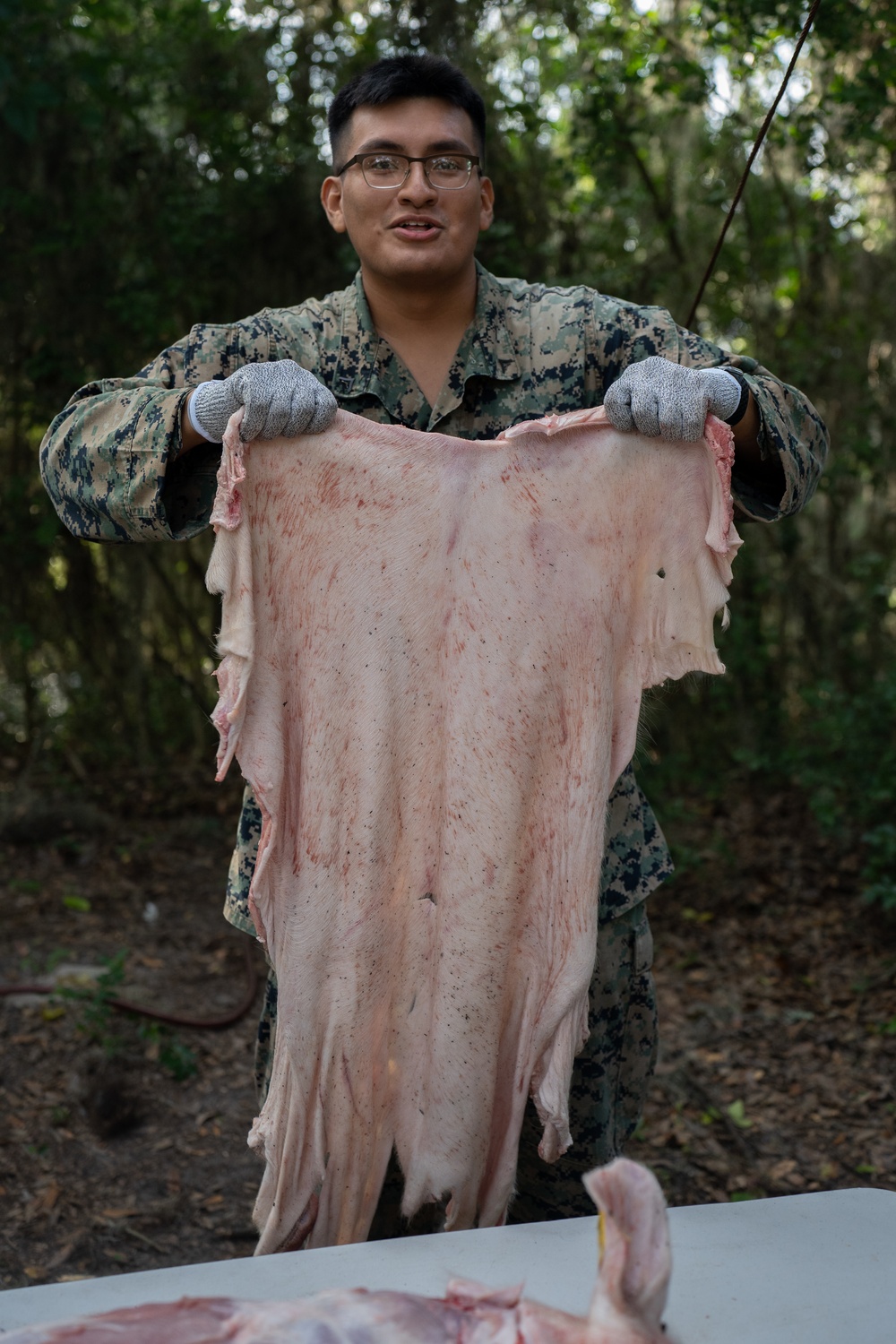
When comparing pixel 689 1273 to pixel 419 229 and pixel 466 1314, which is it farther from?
pixel 419 229

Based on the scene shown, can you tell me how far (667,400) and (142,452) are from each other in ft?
2.73

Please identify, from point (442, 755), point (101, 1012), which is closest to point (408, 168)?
point (442, 755)

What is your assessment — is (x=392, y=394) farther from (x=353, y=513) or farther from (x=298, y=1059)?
(x=298, y=1059)

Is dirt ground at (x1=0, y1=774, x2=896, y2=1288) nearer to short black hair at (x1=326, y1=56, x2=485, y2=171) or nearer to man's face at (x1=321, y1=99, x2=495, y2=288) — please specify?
man's face at (x1=321, y1=99, x2=495, y2=288)

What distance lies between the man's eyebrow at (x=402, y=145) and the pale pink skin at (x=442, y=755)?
0.60 meters

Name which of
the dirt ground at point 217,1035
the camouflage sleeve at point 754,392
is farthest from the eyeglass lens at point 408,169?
the dirt ground at point 217,1035

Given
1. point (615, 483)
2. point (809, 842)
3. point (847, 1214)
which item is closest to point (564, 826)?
point (615, 483)

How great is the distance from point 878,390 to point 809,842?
227 centimetres

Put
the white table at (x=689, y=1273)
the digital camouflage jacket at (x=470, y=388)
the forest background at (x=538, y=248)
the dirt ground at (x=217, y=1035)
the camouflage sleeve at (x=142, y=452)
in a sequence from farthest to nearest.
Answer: the forest background at (x=538, y=248)
the dirt ground at (x=217, y=1035)
the digital camouflage jacket at (x=470, y=388)
the camouflage sleeve at (x=142, y=452)
the white table at (x=689, y=1273)

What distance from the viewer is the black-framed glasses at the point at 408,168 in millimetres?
2076

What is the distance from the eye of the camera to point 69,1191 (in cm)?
316

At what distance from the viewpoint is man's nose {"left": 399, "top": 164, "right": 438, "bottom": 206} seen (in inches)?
80.3

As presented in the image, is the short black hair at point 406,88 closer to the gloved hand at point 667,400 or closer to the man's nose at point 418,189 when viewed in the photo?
the man's nose at point 418,189

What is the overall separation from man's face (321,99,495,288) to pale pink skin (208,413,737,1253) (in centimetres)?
42
